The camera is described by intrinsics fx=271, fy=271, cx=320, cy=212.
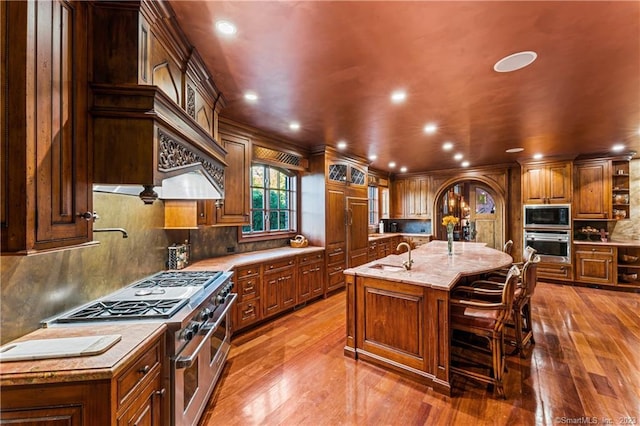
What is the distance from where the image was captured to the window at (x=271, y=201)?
4.23m

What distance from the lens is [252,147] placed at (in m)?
3.80

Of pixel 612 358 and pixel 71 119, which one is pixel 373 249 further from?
pixel 71 119

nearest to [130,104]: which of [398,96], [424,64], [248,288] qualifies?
[424,64]

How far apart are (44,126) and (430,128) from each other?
12.5 ft

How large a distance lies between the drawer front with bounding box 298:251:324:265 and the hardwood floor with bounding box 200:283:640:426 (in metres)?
1.03

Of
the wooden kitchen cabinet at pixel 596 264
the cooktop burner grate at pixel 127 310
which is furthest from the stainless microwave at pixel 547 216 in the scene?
the cooktop burner grate at pixel 127 310

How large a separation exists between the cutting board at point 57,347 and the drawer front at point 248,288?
192 centimetres

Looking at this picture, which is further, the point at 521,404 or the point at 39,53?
the point at 521,404

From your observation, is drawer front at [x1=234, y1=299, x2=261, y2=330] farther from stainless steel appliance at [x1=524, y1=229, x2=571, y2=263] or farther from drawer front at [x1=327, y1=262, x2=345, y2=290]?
stainless steel appliance at [x1=524, y1=229, x2=571, y2=263]

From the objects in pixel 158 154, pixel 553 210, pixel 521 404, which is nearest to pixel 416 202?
pixel 553 210

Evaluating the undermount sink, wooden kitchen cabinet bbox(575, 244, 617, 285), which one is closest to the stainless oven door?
the undermount sink

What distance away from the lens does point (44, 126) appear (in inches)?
42.5

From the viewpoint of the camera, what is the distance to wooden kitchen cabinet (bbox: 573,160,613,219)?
5.22m

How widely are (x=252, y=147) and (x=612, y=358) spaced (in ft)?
15.3
